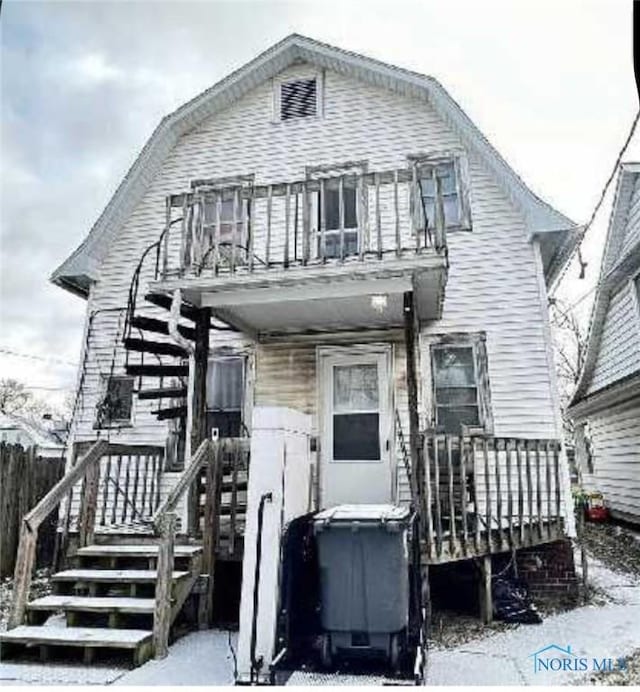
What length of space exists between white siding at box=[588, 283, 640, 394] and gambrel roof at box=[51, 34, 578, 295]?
7.29 ft

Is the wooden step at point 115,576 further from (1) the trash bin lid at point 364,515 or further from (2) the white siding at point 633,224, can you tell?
(2) the white siding at point 633,224

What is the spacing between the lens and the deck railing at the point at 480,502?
490 cm

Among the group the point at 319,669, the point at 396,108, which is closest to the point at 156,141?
the point at 396,108

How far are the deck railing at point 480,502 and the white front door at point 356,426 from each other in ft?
2.97

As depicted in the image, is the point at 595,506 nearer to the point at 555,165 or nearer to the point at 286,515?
the point at 555,165

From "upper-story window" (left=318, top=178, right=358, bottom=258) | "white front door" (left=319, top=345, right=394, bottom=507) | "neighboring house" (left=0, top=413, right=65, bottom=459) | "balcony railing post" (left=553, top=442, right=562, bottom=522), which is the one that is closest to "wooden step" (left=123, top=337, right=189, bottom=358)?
"white front door" (left=319, top=345, right=394, bottom=507)

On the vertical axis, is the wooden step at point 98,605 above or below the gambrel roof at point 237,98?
below

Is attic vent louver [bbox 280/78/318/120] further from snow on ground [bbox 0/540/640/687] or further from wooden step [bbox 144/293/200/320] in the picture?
snow on ground [bbox 0/540/640/687]

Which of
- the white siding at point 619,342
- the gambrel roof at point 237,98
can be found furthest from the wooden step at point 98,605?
the white siding at point 619,342

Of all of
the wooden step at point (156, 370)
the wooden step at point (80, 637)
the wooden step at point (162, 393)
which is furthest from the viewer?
the wooden step at point (162, 393)

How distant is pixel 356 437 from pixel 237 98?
603 cm

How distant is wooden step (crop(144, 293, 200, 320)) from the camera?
6129 millimetres

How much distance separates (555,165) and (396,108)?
2.57 metres

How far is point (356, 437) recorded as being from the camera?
23.6 feet
